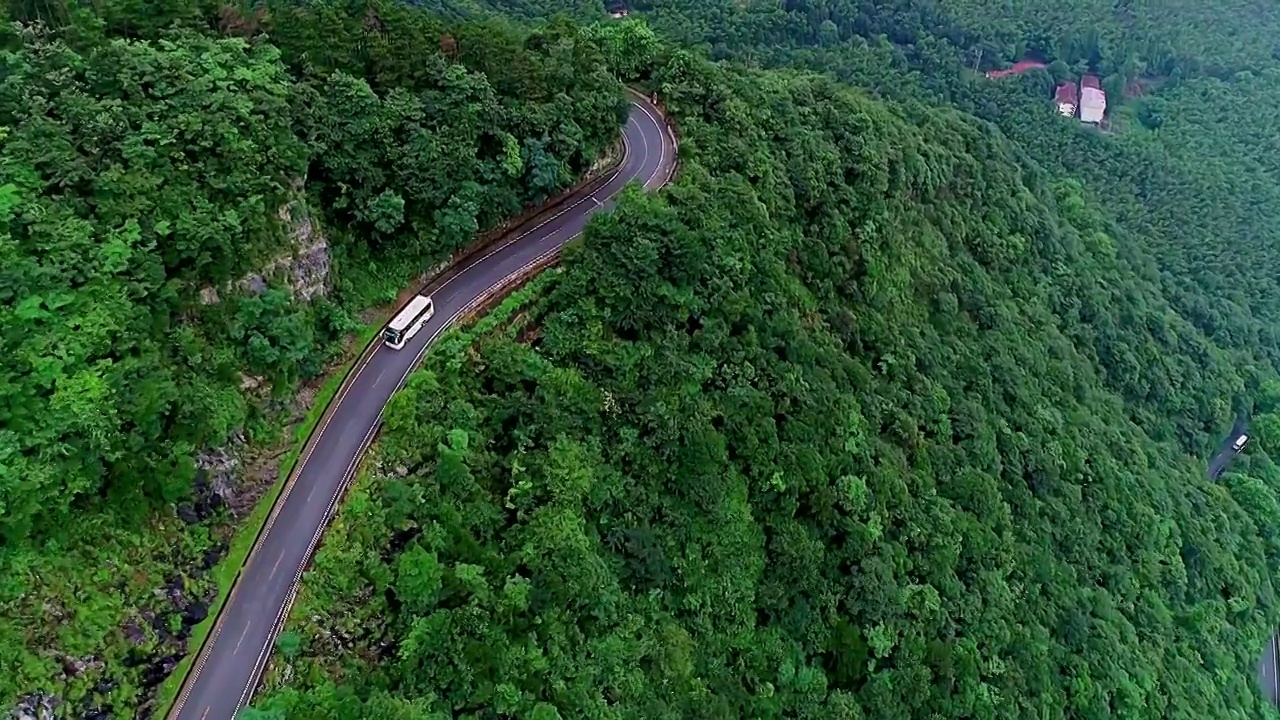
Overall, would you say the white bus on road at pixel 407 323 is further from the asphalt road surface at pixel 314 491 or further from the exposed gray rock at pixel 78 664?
the exposed gray rock at pixel 78 664

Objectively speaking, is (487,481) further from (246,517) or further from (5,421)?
(5,421)

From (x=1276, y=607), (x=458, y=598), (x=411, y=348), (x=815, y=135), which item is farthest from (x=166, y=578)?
(x=1276, y=607)

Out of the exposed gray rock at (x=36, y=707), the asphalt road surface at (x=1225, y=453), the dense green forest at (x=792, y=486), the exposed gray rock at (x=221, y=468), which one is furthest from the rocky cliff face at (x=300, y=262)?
the asphalt road surface at (x=1225, y=453)

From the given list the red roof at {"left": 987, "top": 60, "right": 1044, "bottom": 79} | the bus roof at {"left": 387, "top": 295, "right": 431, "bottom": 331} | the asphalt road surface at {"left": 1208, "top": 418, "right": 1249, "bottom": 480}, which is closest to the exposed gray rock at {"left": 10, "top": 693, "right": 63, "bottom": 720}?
the bus roof at {"left": 387, "top": 295, "right": 431, "bottom": 331}

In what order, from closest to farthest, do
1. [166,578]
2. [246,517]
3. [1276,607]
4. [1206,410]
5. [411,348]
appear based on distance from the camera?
[166,578] < [246,517] < [411,348] < [1276,607] < [1206,410]

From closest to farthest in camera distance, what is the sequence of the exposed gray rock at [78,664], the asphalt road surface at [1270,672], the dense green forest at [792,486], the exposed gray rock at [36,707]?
1. the exposed gray rock at [36,707]
2. the exposed gray rock at [78,664]
3. the dense green forest at [792,486]
4. the asphalt road surface at [1270,672]
